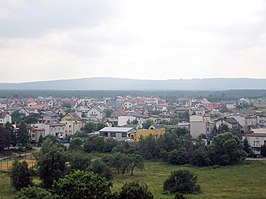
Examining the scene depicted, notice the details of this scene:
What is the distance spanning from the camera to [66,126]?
120ft

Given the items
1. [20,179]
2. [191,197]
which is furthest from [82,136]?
[191,197]

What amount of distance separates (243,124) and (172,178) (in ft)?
64.3

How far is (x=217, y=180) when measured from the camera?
1941 centimetres

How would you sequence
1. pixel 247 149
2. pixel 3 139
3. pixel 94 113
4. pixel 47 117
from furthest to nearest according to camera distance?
pixel 94 113 → pixel 47 117 → pixel 3 139 → pixel 247 149

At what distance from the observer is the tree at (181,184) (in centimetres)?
1730

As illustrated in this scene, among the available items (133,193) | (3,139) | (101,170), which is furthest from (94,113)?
(133,193)

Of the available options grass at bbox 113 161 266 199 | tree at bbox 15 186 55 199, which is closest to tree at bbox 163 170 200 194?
grass at bbox 113 161 266 199

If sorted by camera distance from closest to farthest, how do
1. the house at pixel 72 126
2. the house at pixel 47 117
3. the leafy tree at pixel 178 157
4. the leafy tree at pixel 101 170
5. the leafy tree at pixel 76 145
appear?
the leafy tree at pixel 101 170, the leafy tree at pixel 178 157, the leafy tree at pixel 76 145, the house at pixel 72 126, the house at pixel 47 117

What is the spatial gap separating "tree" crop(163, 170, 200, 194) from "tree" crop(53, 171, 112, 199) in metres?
6.01

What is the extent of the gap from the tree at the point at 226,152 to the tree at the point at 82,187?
1274 centimetres

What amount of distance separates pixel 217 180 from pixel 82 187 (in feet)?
30.9

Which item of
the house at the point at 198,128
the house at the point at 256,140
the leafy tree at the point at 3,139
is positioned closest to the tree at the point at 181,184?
the house at the point at 256,140

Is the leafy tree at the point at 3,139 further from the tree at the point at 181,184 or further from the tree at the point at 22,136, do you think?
the tree at the point at 181,184

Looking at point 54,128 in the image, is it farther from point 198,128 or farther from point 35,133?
point 198,128
